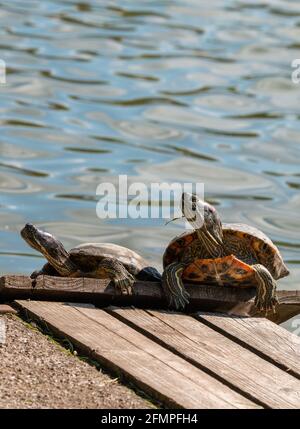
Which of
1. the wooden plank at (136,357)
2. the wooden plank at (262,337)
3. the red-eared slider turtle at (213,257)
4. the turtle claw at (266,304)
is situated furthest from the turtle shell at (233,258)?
the wooden plank at (136,357)

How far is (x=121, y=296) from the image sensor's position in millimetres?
5316

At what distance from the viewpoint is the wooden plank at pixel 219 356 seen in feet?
14.6

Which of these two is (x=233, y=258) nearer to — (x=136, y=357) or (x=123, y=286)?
(x=123, y=286)

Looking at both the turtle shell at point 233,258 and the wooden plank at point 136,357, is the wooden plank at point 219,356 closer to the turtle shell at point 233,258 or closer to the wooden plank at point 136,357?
the wooden plank at point 136,357

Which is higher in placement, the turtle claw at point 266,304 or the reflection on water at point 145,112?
the turtle claw at point 266,304

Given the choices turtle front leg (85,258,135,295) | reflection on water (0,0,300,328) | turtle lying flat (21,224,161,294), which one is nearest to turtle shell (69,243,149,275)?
turtle lying flat (21,224,161,294)

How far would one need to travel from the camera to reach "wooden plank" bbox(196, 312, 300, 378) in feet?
15.9

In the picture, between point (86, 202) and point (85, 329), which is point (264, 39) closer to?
point (86, 202)

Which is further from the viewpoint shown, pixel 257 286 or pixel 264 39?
pixel 264 39

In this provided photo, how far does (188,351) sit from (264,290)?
77cm

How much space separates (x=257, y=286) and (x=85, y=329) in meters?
0.96

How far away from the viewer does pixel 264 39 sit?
15055mm

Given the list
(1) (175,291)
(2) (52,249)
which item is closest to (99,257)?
(2) (52,249)
